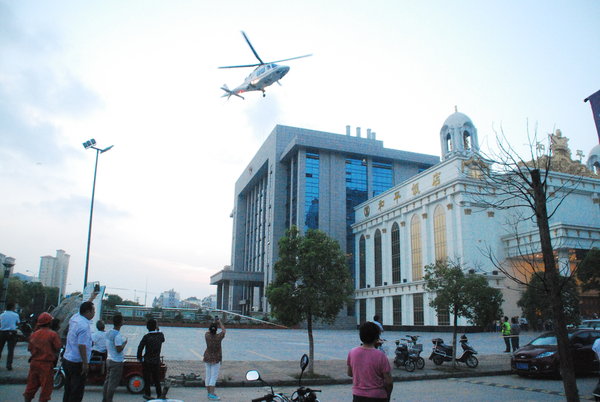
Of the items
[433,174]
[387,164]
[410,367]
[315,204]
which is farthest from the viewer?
[387,164]

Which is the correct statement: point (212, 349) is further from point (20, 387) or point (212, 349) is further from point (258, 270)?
point (258, 270)

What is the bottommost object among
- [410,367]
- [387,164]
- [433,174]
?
[410,367]

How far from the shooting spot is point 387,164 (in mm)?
70000

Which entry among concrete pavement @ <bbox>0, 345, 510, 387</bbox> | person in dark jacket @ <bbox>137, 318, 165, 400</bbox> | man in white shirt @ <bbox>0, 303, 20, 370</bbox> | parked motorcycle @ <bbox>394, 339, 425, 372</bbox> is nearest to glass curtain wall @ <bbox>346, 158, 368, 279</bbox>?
concrete pavement @ <bbox>0, 345, 510, 387</bbox>

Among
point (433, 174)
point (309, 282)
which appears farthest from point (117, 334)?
point (433, 174)

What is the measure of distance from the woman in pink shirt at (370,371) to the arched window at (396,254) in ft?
154

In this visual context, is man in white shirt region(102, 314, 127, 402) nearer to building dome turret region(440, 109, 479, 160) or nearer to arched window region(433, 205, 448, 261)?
arched window region(433, 205, 448, 261)

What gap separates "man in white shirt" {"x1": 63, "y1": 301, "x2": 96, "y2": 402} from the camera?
21.9 feet

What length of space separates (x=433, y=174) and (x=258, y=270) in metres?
44.1

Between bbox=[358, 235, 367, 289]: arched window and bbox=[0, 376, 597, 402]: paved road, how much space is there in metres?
45.6

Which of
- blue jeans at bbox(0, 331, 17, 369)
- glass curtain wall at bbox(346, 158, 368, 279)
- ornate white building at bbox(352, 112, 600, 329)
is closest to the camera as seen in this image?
blue jeans at bbox(0, 331, 17, 369)

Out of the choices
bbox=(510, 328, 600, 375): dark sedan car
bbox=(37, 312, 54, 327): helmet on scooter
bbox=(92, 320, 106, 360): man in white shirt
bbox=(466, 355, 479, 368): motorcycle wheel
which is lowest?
bbox=(466, 355, 479, 368): motorcycle wheel

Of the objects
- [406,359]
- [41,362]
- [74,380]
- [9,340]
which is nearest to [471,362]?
[406,359]

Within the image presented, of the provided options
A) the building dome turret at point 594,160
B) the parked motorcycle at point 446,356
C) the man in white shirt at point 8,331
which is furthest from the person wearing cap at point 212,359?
the building dome turret at point 594,160
